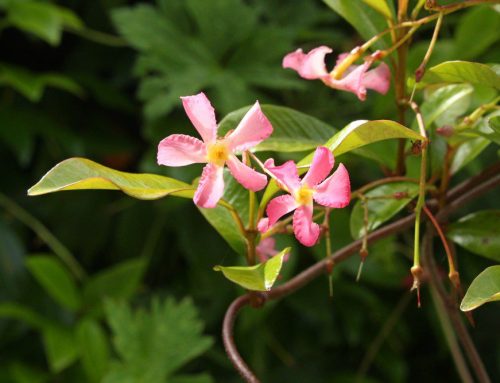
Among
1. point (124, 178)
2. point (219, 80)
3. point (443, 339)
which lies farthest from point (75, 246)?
point (124, 178)

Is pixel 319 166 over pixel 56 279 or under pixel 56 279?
over

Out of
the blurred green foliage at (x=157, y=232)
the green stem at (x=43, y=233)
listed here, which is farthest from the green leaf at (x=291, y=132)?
the green stem at (x=43, y=233)

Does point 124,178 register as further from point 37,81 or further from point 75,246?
point 75,246

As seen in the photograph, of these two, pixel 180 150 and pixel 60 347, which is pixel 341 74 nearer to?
pixel 180 150

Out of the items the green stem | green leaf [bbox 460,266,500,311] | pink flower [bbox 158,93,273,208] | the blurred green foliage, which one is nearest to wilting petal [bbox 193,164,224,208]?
pink flower [bbox 158,93,273,208]

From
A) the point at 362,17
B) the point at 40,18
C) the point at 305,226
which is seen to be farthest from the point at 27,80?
the point at 305,226

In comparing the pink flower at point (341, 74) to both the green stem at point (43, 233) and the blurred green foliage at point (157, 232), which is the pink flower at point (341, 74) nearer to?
the blurred green foliage at point (157, 232)
